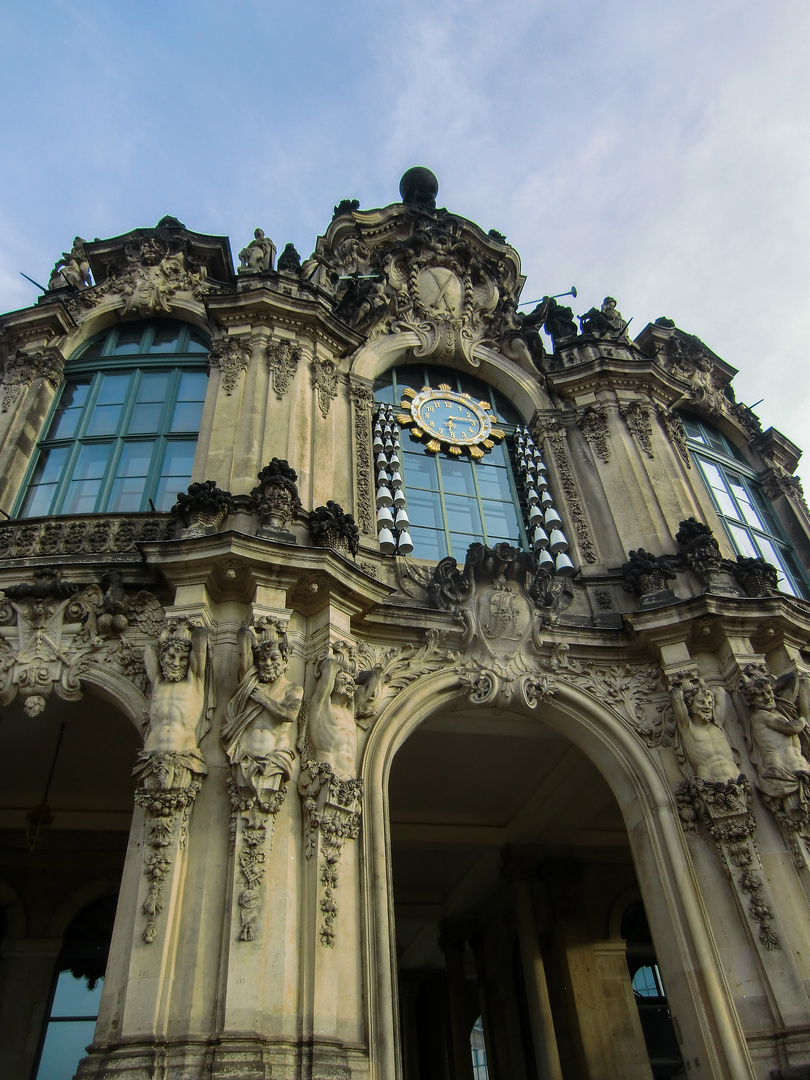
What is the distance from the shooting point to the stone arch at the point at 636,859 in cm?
678

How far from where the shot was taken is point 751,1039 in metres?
6.97

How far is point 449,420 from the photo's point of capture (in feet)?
41.5

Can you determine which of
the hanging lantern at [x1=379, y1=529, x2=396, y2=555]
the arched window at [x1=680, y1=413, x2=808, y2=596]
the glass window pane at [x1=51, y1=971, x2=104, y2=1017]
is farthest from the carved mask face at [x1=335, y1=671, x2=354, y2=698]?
the arched window at [x1=680, y1=413, x2=808, y2=596]

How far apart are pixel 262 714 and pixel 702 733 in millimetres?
4733

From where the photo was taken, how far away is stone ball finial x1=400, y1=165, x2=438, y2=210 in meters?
16.3

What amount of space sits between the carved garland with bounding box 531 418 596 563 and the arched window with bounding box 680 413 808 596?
2.53m

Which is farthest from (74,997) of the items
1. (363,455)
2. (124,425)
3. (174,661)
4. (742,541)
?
(742,541)

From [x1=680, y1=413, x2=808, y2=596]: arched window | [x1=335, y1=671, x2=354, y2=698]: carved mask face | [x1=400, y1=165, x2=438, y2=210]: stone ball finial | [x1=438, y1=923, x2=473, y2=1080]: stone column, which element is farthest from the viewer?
[x1=400, y1=165, x2=438, y2=210]: stone ball finial

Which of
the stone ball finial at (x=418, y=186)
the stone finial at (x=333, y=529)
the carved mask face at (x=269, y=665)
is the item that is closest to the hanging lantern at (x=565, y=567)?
the stone finial at (x=333, y=529)

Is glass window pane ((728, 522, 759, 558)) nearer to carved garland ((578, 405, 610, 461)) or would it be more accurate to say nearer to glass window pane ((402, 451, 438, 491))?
carved garland ((578, 405, 610, 461))

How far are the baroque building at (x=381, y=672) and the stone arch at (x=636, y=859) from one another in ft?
0.12

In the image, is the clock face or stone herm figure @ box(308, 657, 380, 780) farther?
the clock face

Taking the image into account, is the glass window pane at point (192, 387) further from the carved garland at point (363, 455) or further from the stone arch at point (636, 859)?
the stone arch at point (636, 859)

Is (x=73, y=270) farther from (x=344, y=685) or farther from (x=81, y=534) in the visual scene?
(x=344, y=685)
